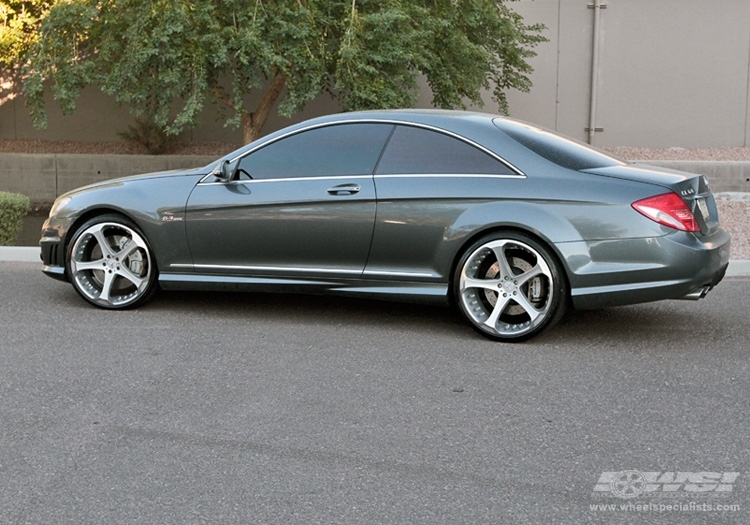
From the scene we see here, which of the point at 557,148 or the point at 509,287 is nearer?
the point at 509,287

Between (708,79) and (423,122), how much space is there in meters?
12.0

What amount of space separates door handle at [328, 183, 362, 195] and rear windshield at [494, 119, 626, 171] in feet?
3.49

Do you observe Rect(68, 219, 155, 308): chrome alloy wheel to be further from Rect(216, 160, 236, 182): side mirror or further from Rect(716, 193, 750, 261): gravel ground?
Rect(716, 193, 750, 261): gravel ground

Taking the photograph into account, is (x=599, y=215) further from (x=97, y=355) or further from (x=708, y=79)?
(x=708, y=79)

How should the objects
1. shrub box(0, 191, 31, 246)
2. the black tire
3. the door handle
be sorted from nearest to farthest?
1. the door handle
2. the black tire
3. shrub box(0, 191, 31, 246)

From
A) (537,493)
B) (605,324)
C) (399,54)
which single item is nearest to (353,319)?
(605,324)

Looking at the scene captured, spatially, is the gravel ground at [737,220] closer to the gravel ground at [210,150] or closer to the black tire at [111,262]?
the gravel ground at [210,150]

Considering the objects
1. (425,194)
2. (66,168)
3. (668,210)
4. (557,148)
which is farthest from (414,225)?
(66,168)

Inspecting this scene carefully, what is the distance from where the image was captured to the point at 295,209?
7.14 m

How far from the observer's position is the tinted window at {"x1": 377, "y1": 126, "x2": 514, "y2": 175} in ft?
22.4

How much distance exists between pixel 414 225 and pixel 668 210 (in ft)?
5.35

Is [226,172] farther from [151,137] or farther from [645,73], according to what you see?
[645,73]

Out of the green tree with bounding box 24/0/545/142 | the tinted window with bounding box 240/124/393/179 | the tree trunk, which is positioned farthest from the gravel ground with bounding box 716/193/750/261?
the tree trunk

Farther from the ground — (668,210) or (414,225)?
(668,210)
